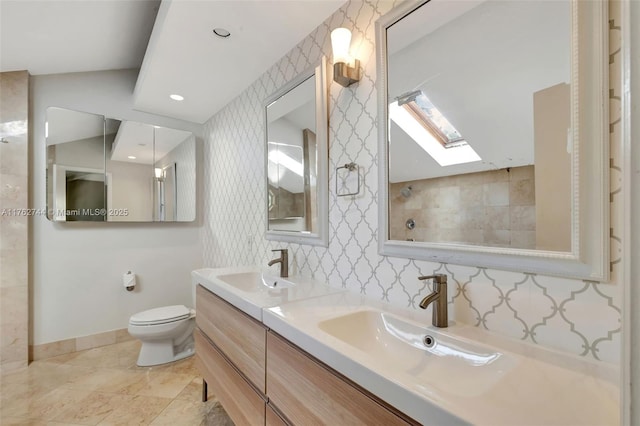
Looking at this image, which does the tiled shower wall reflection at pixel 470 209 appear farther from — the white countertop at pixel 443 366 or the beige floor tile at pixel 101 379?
the beige floor tile at pixel 101 379

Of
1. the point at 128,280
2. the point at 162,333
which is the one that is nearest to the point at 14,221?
the point at 128,280

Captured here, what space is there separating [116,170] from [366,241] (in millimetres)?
2581

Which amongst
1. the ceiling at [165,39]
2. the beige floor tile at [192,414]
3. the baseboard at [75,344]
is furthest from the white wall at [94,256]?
the beige floor tile at [192,414]

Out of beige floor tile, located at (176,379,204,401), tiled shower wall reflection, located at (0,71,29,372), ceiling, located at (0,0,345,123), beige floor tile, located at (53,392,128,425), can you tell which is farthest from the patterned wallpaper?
tiled shower wall reflection, located at (0,71,29,372)

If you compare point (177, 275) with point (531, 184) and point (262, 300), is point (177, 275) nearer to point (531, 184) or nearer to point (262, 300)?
point (262, 300)

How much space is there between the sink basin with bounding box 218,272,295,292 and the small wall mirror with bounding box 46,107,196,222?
62.3 inches

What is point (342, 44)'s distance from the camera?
143 centimetres

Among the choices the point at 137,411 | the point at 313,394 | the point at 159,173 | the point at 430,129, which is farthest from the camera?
the point at 159,173

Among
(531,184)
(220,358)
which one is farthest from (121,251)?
(531,184)

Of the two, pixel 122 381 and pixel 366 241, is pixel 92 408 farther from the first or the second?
pixel 366 241

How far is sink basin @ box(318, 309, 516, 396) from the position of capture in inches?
30.9

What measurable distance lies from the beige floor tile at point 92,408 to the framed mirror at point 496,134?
1.99 m

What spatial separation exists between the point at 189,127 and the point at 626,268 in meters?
3.57

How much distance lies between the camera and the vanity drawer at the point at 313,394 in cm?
71
